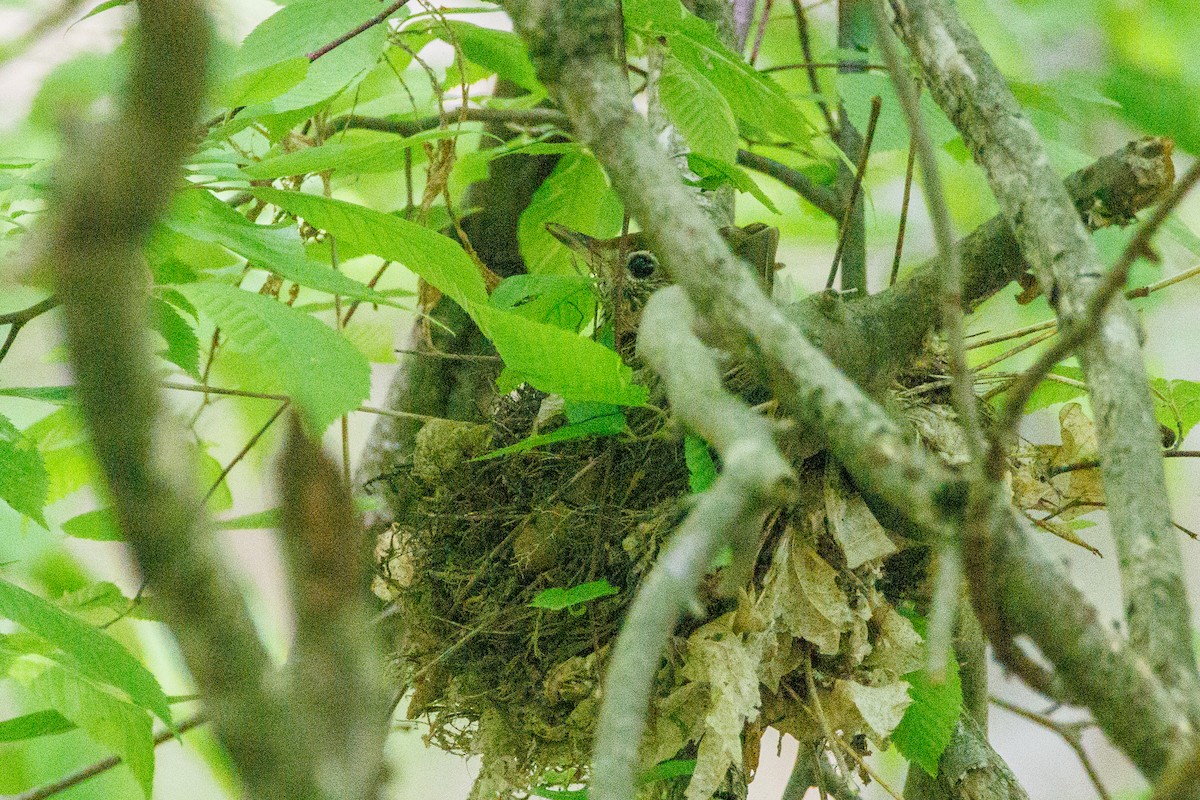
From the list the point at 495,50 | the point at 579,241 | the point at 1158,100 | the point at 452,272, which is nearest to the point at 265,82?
the point at 452,272

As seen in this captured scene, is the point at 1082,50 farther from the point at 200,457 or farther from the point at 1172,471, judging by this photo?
the point at 200,457

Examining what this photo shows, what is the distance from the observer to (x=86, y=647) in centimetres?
73

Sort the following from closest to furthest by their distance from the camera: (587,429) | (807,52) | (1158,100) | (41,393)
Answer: (41,393), (587,429), (1158,100), (807,52)

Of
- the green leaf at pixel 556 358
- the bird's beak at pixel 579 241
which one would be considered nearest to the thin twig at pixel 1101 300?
the green leaf at pixel 556 358

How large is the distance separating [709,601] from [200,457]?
2.58 ft

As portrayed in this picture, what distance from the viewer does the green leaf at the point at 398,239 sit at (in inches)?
31.6

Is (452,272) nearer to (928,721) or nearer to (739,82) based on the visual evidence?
(739,82)

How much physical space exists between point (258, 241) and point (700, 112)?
46cm

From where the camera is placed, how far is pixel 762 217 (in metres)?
1.77

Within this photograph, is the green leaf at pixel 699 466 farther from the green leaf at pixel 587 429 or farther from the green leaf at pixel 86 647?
the green leaf at pixel 86 647

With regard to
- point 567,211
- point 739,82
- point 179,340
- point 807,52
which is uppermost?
point 807,52

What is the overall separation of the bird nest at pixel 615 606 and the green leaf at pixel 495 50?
17.4 inches

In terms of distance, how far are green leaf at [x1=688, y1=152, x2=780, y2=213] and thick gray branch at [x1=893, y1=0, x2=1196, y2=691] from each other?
0.23 metres

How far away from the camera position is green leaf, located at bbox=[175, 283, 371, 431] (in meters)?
0.70
